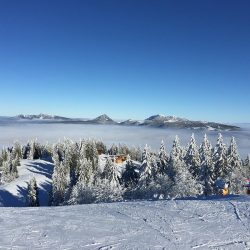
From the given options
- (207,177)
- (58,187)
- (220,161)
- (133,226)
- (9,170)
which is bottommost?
(58,187)

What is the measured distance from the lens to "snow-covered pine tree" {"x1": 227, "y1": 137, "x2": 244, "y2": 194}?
5653 cm

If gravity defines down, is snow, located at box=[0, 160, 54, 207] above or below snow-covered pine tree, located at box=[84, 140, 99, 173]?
below

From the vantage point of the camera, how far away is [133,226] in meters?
17.7

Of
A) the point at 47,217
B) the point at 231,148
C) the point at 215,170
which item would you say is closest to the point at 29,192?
the point at 215,170

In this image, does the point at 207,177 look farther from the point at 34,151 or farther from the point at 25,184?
the point at 34,151

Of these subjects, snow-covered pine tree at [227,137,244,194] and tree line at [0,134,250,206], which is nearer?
tree line at [0,134,250,206]

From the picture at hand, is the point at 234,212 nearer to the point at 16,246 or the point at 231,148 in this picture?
the point at 16,246

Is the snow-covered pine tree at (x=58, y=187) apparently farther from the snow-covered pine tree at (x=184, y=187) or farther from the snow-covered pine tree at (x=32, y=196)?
the snow-covered pine tree at (x=184, y=187)

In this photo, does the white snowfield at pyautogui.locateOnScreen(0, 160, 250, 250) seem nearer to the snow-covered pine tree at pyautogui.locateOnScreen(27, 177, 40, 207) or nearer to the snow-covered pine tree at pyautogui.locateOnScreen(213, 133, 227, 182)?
the snow-covered pine tree at pyautogui.locateOnScreen(213, 133, 227, 182)

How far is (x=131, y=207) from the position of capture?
2256cm

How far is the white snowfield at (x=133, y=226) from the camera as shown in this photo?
14.8 metres

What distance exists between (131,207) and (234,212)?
264 inches

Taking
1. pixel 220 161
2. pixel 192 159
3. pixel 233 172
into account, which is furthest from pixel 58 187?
pixel 233 172

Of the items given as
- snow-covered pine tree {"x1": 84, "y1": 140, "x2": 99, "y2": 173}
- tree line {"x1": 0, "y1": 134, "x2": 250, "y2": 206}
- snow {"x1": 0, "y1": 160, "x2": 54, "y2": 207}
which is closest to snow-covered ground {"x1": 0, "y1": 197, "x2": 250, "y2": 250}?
tree line {"x1": 0, "y1": 134, "x2": 250, "y2": 206}
